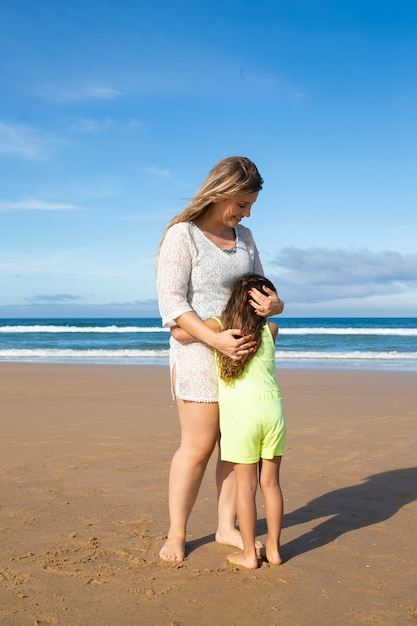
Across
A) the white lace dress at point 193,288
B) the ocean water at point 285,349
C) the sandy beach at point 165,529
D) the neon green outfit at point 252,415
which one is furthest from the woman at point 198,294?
the ocean water at point 285,349

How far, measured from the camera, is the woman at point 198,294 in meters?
3.24

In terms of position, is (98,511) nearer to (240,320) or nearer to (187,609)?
(187,609)

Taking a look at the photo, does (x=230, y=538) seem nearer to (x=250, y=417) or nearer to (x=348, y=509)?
(x=250, y=417)

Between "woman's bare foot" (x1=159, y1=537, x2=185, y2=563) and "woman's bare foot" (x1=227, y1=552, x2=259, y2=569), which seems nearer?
"woman's bare foot" (x1=227, y1=552, x2=259, y2=569)

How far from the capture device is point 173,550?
3336 millimetres

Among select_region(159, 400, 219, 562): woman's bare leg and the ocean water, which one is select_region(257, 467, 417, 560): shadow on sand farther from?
the ocean water

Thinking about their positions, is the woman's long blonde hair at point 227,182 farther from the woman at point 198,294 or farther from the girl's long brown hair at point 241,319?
the girl's long brown hair at point 241,319

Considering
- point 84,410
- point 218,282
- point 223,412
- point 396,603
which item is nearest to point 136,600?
point 223,412

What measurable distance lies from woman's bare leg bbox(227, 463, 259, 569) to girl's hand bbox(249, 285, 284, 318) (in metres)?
0.78

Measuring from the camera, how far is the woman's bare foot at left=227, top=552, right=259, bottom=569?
318 cm

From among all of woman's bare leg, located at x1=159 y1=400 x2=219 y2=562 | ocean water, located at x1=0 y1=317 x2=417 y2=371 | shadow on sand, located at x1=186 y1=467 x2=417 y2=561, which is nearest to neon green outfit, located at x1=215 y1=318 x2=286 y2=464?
woman's bare leg, located at x1=159 y1=400 x2=219 y2=562

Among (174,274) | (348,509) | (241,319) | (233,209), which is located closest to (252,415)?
(241,319)

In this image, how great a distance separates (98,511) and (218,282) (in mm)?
1853

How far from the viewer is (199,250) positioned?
334 cm
